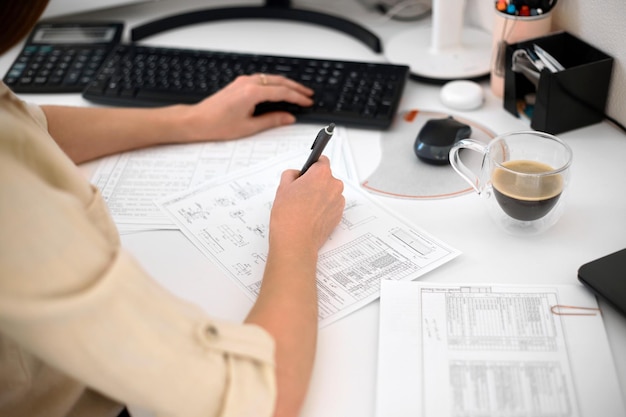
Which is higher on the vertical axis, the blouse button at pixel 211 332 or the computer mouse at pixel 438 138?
the blouse button at pixel 211 332

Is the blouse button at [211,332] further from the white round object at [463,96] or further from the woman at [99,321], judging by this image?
the white round object at [463,96]

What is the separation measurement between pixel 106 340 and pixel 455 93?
30.5 inches

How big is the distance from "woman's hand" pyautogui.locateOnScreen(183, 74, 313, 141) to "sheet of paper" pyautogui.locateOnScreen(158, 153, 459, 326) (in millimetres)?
114

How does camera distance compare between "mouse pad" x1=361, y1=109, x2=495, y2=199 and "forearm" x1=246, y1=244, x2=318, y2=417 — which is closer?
"forearm" x1=246, y1=244, x2=318, y2=417

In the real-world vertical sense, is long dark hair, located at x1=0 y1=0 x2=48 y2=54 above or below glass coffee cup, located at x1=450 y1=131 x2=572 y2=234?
above

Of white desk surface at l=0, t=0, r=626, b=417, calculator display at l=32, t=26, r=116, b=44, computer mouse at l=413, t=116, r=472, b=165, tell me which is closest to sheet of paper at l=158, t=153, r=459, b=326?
white desk surface at l=0, t=0, r=626, b=417

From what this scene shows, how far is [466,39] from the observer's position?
51.9 inches

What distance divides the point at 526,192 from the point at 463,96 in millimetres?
322

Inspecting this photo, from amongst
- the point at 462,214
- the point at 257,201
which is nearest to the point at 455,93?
the point at 462,214

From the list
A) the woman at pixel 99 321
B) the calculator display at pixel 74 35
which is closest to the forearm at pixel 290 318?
the woman at pixel 99 321

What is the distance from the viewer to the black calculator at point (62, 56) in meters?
1.27

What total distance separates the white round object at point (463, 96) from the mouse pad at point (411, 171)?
1.2 inches

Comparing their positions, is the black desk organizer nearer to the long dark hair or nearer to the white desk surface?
the white desk surface

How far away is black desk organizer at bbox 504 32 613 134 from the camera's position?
3.39 ft
